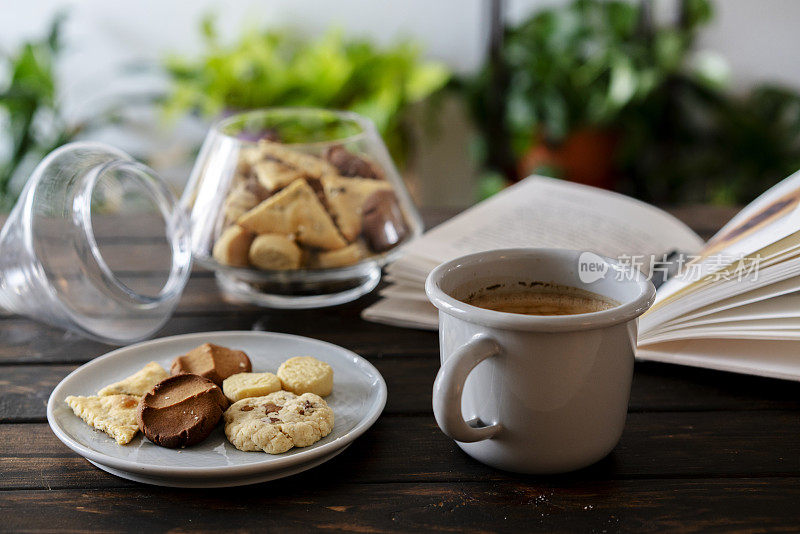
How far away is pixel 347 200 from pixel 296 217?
59 millimetres

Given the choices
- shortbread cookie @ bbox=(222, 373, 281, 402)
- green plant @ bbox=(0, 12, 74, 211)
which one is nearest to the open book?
shortbread cookie @ bbox=(222, 373, 281, 402)

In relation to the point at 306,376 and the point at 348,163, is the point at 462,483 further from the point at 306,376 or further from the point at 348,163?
the point at 348,163

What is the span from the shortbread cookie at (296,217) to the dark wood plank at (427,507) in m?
0.32

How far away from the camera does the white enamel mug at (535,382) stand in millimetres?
514

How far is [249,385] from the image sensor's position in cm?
62

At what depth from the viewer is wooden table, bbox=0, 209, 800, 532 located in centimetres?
51

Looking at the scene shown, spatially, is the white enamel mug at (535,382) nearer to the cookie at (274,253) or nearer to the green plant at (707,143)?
the cookie at (274,253)

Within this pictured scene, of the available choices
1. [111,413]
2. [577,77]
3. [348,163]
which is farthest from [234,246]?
[577,77]

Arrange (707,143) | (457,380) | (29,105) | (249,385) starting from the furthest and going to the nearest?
(707,143) < (29,105) < (249,385) < (457,380)

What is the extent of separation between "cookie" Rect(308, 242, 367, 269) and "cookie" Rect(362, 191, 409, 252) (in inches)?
1.0

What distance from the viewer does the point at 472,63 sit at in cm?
257

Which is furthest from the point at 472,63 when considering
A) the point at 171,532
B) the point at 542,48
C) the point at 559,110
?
the point at 171,532

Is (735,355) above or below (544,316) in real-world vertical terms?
below

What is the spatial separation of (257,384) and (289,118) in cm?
49
